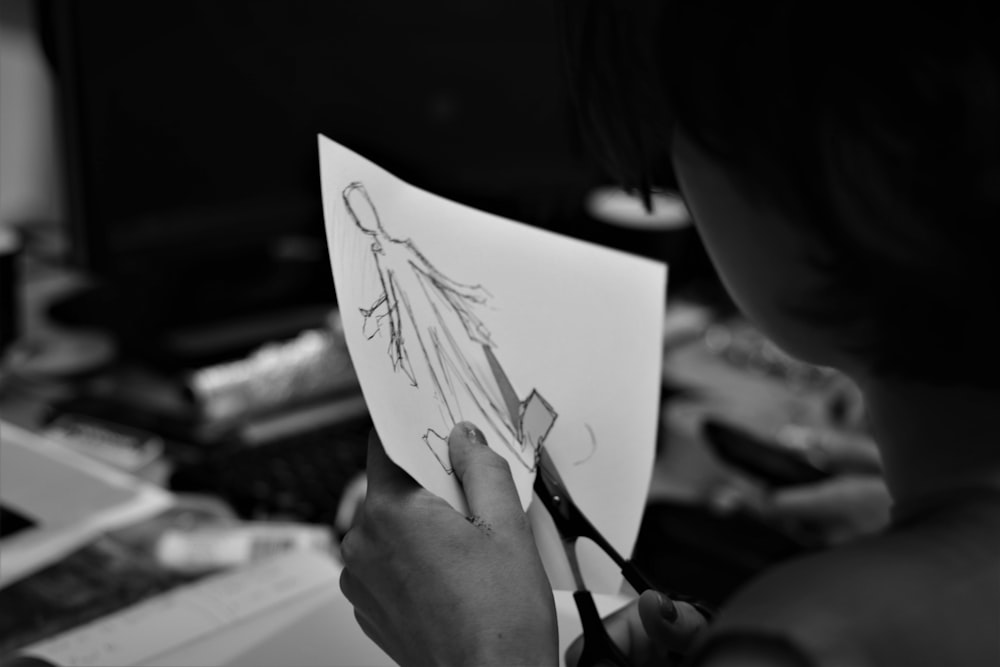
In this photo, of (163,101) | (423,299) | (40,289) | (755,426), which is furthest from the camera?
(40,289)

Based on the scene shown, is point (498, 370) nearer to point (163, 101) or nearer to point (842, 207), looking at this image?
point (842, 207)

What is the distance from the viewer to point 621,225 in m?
1.13

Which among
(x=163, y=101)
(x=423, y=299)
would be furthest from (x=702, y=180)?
(x=163, y=101)

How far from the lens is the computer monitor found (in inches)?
33.7

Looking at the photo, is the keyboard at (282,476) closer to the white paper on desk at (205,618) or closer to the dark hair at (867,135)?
the white paper on desk at (205,618)

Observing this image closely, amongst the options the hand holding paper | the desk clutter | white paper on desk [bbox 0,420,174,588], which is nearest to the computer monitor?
the desk clutter

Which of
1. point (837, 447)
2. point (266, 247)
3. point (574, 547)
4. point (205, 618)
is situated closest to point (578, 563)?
point (574, 547)

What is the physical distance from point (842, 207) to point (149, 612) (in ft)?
1.46

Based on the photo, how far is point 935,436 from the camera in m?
0.36

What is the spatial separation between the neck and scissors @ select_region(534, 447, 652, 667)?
0.15 metres

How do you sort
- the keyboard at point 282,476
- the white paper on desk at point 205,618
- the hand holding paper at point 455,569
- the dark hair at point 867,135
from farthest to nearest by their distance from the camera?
the keyboard at point 282,476 < the white paper on desk at point 205,618 < the hand holding paper at point 455,569 < the dark hair at point 867,135

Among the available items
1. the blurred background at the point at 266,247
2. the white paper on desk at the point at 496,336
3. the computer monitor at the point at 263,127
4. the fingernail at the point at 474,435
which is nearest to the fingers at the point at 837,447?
the blurred background at the point at 266,247

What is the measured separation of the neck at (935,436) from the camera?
1.15 ft

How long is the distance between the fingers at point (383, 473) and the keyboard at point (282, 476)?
28 cm
